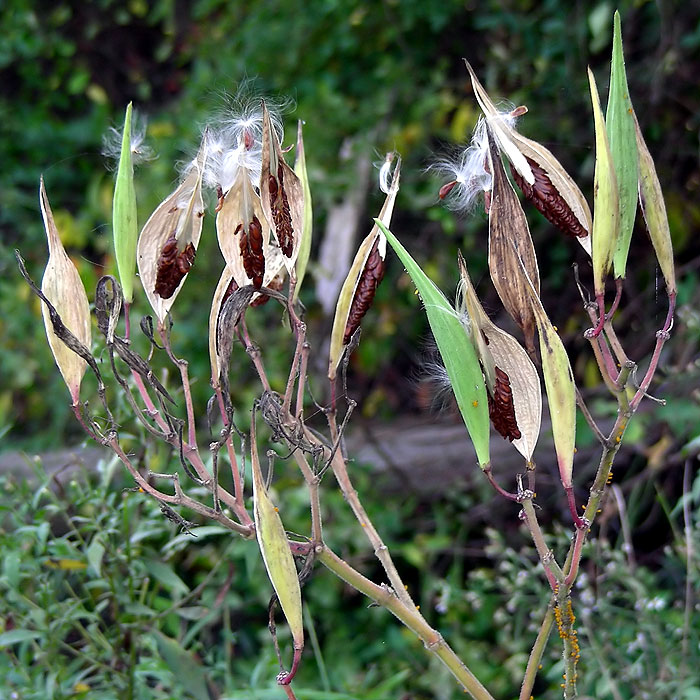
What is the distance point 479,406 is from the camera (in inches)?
25.7

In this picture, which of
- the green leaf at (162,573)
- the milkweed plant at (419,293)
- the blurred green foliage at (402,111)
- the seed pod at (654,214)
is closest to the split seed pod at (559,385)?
the milkweed plant at (419,293)

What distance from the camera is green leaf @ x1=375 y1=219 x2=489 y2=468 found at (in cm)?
64

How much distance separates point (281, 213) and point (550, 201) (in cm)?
21

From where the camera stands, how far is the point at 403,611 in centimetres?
74

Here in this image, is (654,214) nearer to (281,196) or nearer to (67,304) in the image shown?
(281,196)

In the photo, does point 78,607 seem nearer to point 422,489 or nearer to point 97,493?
point 97,493

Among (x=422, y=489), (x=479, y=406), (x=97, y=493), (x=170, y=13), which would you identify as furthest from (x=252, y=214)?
(x=170, y=13)

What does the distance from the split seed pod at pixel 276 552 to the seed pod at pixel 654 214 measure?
34 cm

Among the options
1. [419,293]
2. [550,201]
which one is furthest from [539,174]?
[419,293]

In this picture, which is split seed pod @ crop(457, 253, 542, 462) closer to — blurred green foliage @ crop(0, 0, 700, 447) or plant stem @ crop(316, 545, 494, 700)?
plant stem @ crop(316, 545, 494, 700)

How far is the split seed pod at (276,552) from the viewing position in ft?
2.14

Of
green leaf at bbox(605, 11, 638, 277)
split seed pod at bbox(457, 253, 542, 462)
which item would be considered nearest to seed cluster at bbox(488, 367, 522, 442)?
split seed pod at bbox(457, 253, 542, 462)

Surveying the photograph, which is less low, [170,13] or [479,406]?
[170,13]

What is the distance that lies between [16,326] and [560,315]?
5.99ft
